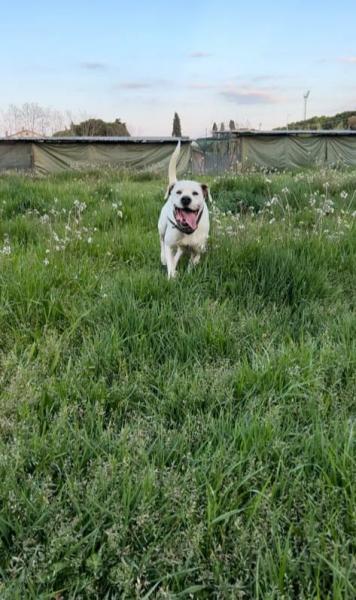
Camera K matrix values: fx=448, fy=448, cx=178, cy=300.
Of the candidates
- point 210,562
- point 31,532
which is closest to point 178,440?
point 210,562

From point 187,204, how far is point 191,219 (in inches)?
5.5

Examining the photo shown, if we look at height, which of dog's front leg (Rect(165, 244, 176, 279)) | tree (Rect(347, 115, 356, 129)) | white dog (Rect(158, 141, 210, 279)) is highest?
tree (Rect(347, 115, 356, 129))

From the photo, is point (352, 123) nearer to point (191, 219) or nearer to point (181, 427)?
point (191, 219)

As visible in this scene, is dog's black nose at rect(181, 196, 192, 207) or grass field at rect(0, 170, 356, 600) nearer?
grass field at rect(0, 170, 356, 600)

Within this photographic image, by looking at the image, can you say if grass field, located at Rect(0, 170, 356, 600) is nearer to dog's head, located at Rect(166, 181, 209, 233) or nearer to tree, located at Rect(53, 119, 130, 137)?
dog's head, located at Rect(166, 181, 209, 233)

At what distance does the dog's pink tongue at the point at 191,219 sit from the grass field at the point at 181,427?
0.36 meters

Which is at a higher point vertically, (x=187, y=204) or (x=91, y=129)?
(x=91, y=129)

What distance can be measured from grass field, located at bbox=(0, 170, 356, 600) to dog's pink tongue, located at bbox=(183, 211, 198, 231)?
1.19 ft

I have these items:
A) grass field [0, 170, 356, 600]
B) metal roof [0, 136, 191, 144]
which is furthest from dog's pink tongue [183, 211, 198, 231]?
metal roof [0, 136, 191, 144]

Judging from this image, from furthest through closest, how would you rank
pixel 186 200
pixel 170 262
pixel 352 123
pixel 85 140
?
pixel 352 123 < pixel 85 140 < pixel 186 200 < pixel 170 262

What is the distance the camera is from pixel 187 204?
3840 millimetres

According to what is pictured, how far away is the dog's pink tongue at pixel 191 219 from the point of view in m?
3.78

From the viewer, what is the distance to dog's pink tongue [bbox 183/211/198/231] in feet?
12.4

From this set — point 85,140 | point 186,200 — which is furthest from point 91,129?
point 186,200
